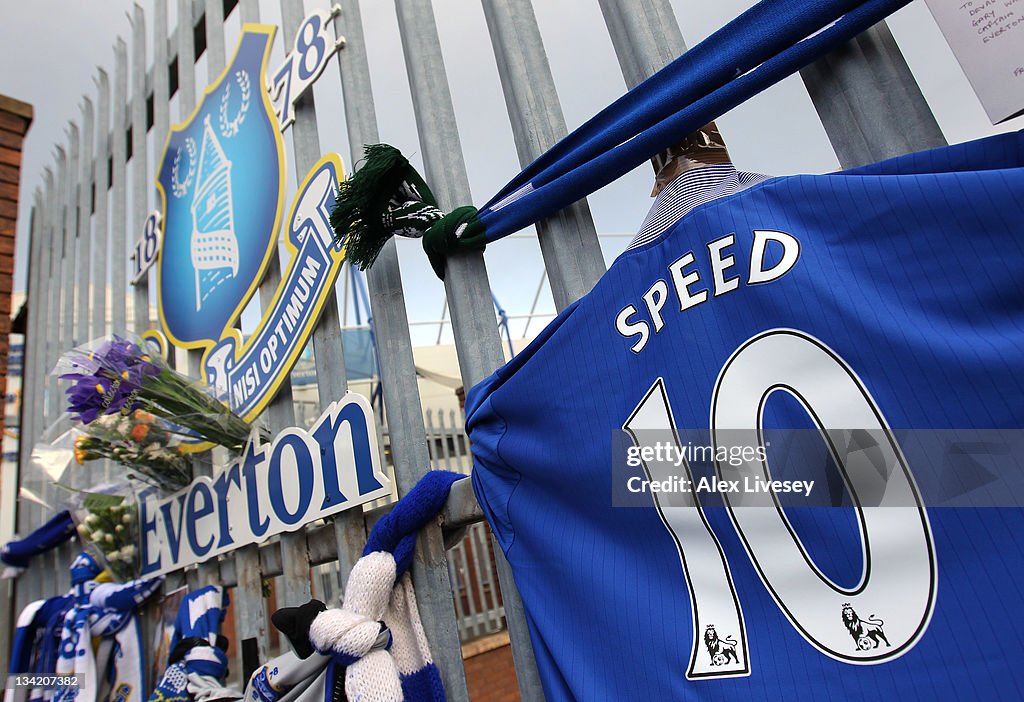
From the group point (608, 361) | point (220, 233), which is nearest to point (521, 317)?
point (220, 233)

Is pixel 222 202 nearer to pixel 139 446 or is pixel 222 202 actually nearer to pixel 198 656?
pixel 139 446

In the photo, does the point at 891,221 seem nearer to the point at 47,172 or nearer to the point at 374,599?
the point at 374,599

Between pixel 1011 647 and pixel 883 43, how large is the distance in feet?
2.60

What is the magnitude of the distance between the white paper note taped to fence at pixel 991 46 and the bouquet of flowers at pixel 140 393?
1.88 metres

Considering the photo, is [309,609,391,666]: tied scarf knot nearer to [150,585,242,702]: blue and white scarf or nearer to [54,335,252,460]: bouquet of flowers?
[150,585,242,702]: blue and white scarf

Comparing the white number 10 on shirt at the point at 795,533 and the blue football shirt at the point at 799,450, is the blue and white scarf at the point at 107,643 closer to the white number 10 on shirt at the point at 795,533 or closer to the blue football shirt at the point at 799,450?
the blue football shirt at the point at 799,450

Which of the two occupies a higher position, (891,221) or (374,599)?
(891,221)

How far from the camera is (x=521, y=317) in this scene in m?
6.86

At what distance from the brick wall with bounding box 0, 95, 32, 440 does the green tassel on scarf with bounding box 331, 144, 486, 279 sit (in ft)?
10.1

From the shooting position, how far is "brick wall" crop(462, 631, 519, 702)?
414cm

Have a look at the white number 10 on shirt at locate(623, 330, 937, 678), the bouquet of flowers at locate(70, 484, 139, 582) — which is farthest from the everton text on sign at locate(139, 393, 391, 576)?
the white number 10 on shirt at locate(623, 330, 937, 678)

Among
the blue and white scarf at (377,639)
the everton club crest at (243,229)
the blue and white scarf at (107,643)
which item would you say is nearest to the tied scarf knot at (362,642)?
the blue and white scarf at (377,639)

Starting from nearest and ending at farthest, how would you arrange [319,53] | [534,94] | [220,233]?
[534,94] → [319,53] → [220,233]

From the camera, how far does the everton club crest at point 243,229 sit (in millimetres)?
1778
